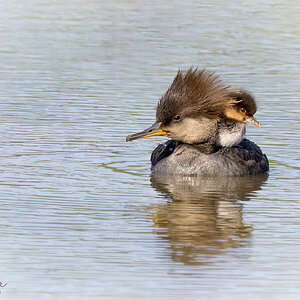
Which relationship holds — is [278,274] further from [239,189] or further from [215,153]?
[215,153]

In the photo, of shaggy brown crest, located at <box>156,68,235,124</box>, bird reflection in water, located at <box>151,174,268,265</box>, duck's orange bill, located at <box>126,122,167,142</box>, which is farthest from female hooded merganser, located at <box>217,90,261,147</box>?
duck's orange bill, located at <box>126,122,167,142</box>

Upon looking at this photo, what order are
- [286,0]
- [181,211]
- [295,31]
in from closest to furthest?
Result: [181,211], [295,31], [286,0]

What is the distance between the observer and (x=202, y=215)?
Answer: 10.6 metres

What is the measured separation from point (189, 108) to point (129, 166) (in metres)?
1.26

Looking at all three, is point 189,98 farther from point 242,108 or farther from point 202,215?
point 202,215

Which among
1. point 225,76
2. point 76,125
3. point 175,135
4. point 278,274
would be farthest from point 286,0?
point 278,274

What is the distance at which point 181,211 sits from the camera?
35.3 ft

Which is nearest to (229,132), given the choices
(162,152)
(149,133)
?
(162,152)

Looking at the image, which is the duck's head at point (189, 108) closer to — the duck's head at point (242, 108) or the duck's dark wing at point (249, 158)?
the duck's head at point (242, 108)

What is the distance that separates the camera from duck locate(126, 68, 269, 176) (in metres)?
12.5

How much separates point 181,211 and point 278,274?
250cm

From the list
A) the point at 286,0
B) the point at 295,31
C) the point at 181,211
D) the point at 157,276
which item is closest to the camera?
the point at 157,276

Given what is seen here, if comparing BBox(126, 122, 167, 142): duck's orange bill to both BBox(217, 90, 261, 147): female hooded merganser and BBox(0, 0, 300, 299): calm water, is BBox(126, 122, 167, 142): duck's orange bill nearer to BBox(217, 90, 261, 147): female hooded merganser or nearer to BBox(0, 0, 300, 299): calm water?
BBox(0, 0, 300, 299): calm water

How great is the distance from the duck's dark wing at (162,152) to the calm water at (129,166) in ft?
0.84
